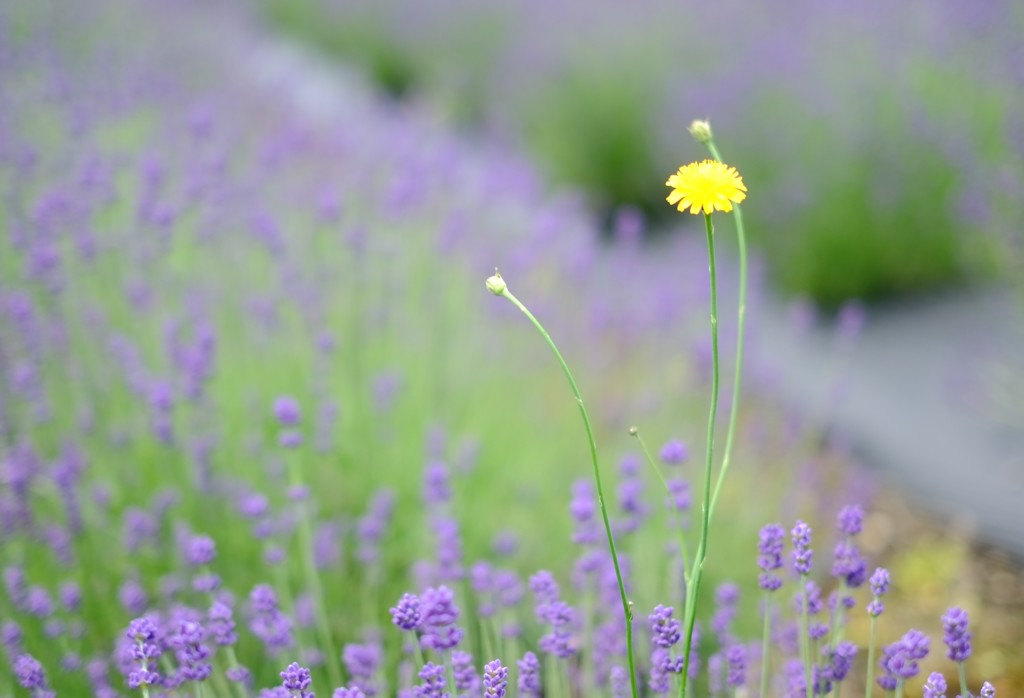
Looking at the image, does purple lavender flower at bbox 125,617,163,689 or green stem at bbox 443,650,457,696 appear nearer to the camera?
purple lavender flower at bbox 125,617,163,689

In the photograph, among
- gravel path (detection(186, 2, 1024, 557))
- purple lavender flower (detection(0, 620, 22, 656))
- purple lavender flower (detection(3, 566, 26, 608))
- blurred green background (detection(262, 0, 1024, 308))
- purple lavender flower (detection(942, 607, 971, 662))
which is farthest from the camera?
blurred green background (detection(262, 0, 1024, 308))

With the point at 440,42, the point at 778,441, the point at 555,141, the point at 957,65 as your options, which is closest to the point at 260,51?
the point at 440,42

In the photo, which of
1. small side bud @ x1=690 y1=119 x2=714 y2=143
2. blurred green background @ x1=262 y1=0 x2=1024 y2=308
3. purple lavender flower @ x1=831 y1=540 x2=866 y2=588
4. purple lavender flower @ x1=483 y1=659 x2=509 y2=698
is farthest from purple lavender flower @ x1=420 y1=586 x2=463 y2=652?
blurred green background @ x1=262 y1=0 x2=1024 y2=308

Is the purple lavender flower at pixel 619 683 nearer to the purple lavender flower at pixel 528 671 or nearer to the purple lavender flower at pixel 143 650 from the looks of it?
the purple lavender flower at pixel 528 671

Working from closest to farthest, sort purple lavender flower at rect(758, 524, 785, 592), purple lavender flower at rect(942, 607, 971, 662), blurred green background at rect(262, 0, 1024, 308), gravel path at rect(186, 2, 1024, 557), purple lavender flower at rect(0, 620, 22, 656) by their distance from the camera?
purple lavender flower at rect(942, 607, 971, 662) → purple lavender flower at rect(758, 524, 785, 592) → purple lavender flower at rect(0, 620, 22, 656) → gravel path at rect(186, 2, 1024, 557) → blurred green background at rect(262, 0, 1024, 308)

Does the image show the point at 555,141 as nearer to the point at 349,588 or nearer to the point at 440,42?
the point at 440,42

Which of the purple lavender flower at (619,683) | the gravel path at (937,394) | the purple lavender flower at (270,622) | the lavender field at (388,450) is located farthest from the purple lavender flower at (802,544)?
the gravel path at (937,394)

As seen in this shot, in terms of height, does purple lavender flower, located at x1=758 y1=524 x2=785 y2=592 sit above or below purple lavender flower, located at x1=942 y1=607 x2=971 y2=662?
Result: above

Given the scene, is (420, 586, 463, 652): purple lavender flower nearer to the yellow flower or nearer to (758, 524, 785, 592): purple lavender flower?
(758, 524, 785, 592): purple lavender flower
